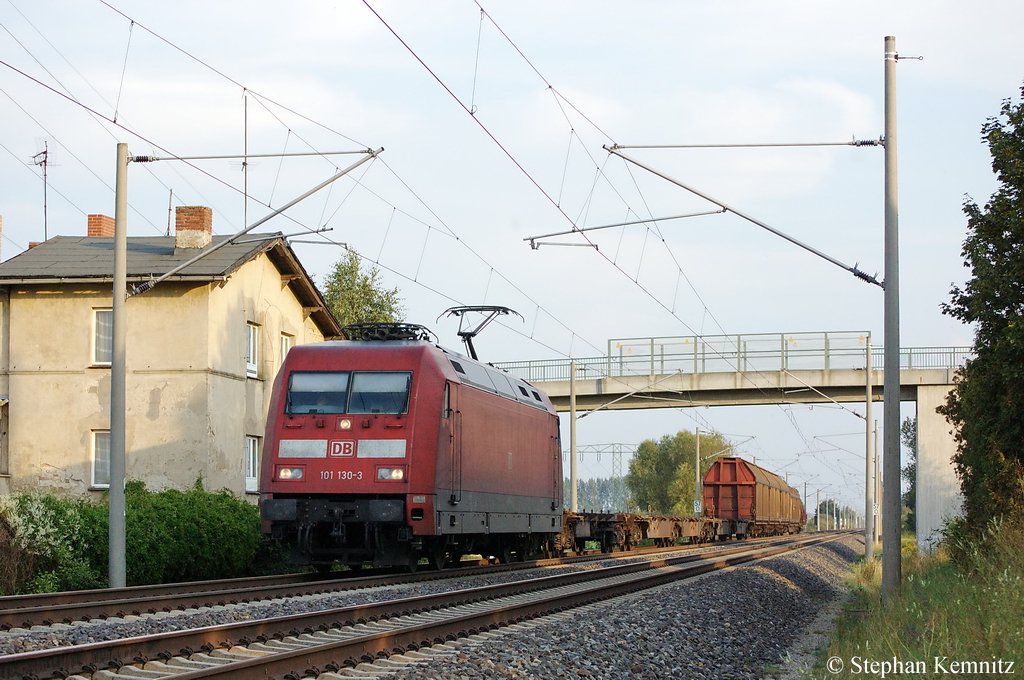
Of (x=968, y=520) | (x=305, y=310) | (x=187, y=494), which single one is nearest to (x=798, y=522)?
(x=305, y=310)

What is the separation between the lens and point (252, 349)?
2923cm

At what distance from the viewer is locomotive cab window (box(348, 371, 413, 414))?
1728cm

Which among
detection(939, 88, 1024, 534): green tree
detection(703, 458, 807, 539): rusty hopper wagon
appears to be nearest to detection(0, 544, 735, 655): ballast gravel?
detection(939, 88, 1024, 534): green tree

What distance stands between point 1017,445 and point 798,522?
5715cm

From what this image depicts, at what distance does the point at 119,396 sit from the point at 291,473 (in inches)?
109

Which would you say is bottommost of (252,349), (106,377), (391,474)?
(391,474)

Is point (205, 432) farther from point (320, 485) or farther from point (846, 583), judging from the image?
point (846, 583)

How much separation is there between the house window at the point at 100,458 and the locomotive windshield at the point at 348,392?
1043cm

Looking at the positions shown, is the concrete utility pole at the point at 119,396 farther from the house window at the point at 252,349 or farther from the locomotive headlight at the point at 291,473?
the house window at the point at 252,349

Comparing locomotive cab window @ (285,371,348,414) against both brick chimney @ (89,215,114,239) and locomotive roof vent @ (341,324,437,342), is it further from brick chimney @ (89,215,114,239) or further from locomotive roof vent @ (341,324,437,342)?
brick chimney @ (89,215,114,239)

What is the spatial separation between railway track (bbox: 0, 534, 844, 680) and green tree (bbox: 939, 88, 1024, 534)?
7310 millimetres

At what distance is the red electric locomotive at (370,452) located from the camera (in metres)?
16.9

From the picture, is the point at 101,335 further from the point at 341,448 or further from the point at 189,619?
the point at 189,619

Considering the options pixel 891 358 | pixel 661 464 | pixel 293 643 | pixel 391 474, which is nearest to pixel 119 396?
pixel 391 474
